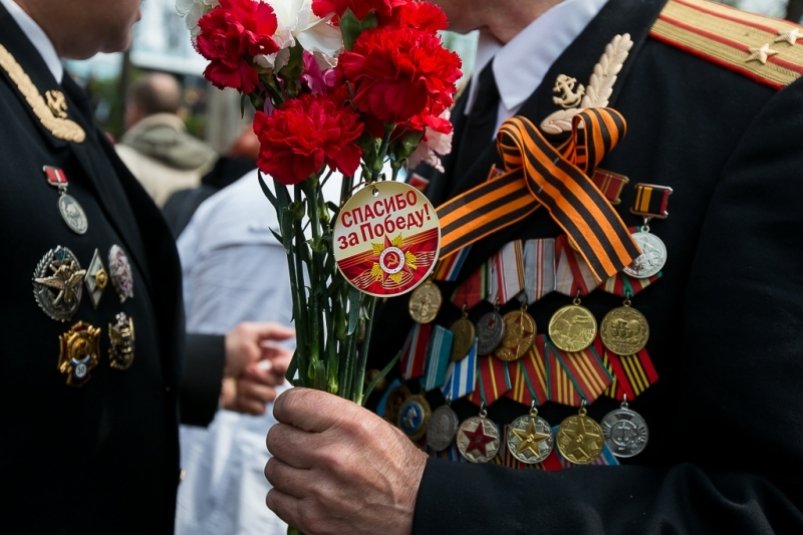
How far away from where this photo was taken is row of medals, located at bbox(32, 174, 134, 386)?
1.80m

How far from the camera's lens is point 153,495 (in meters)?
2.13

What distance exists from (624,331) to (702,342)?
0.17 meters

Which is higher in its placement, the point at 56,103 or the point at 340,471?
the point at 56,103

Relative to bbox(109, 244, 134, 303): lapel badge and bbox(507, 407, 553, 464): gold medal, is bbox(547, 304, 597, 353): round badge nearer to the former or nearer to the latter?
bbox(507, 407, 553, 464): gold medal

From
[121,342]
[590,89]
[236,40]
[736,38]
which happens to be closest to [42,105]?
[121,342]

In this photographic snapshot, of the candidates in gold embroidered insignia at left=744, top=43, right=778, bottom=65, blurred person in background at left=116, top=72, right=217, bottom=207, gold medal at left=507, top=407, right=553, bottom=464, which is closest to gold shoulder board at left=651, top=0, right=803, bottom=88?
gold embroidered insignia at left=744, top=43, right=778, bottom=65

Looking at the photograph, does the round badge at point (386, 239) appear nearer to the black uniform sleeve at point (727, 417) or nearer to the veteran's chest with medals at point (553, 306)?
the veteran's chest with medals at point (553, 306)

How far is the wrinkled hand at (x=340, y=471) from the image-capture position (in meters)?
1.49

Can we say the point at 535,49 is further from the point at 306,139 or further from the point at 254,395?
the point at 254,395

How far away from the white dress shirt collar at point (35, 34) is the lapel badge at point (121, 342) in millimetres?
607

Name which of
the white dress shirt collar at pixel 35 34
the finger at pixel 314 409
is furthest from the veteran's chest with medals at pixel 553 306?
the white dress shirt collar at pixel 35 34

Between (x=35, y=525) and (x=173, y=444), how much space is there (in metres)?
0.50

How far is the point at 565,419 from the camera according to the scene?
1.66 m

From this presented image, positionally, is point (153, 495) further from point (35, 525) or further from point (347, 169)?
point (347, 169)
